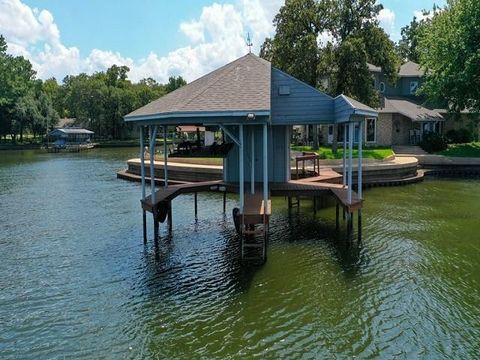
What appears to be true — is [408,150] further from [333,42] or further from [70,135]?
[70,135]

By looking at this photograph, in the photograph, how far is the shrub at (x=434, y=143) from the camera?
117ft

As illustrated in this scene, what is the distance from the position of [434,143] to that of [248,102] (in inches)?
1116

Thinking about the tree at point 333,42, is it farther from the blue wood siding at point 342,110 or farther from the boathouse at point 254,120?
the blue wood siding at point 342,110

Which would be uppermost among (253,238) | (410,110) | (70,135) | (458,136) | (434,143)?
(410,110)

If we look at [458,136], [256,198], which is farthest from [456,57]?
[256,198]

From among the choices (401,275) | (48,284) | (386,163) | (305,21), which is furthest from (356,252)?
(305,21)

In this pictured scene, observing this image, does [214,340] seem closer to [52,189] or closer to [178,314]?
[178,314]

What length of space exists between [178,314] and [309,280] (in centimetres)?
331

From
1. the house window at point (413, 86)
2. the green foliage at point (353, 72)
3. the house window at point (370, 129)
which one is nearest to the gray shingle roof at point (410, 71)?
the house window at point (413, 86)

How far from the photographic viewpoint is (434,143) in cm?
3588

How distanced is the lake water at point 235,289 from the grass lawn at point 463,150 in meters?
17.7

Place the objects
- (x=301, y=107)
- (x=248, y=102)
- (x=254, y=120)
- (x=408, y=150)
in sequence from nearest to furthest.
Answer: (x=254, y=120)
(x=248, y=102)
(x=301, y=107)
(x=408, y=150)

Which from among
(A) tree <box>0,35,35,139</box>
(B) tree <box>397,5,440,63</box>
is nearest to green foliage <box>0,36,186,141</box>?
(A) tree <box>0,35,35,139</box>

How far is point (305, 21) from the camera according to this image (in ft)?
101
